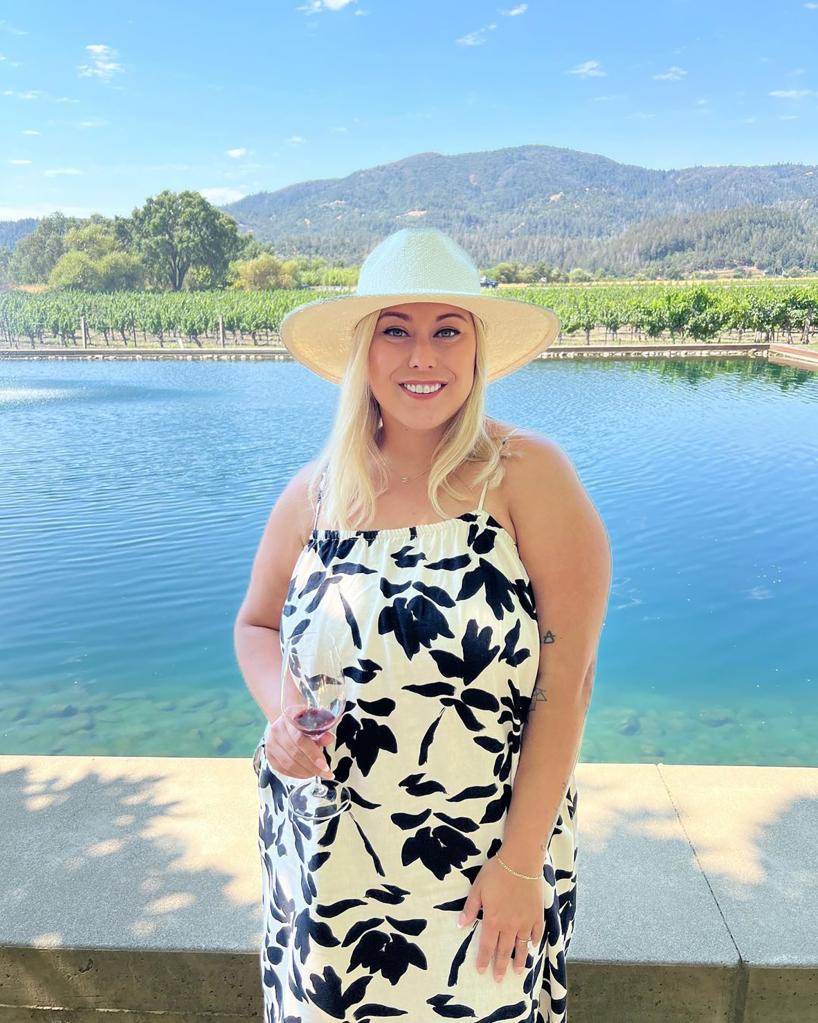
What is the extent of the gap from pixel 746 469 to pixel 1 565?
322 inches

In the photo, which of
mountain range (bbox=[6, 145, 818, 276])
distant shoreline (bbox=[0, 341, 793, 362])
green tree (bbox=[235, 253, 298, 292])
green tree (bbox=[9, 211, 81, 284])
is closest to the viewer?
distant shoreline (bbox=[0, 341, 793, 362])

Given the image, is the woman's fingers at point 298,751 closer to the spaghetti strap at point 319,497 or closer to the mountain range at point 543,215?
the spaghetti strap at point 319,497

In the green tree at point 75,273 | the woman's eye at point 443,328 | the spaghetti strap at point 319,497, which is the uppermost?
the green tree at point 75,273

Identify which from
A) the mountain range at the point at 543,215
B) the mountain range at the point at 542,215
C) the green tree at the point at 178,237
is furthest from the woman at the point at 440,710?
the mountain range at the point at 542,215

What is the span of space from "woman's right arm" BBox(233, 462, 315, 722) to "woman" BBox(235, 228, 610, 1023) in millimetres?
70

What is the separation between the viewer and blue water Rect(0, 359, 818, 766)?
15.4 ft

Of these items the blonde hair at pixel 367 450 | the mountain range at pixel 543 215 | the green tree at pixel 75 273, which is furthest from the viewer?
the mountain range at pixel 543 215

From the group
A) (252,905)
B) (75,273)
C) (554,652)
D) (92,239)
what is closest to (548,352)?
(252,905)

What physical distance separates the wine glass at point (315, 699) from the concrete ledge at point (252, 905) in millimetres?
502

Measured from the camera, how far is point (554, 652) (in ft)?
3.67

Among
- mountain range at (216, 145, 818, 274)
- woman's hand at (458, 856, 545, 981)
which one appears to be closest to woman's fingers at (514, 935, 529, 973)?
woman's hand at (458, 856, 545, 981)

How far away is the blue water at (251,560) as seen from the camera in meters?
4.70

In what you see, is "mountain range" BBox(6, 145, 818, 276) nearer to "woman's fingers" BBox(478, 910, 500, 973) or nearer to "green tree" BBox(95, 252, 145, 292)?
"green tree" BBox(95, 252, 145, 292)

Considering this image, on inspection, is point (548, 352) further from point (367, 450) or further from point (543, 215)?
point (543, 215)
